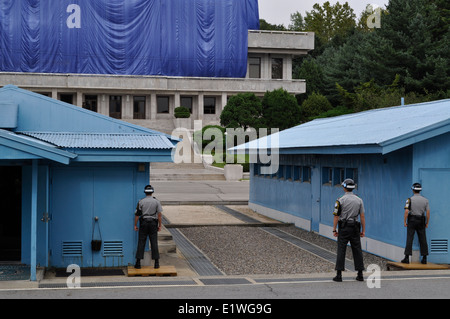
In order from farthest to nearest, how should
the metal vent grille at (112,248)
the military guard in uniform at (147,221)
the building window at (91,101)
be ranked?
the building window at (91,101) < the metal vent grille at (112,248) < the military guard in uniform at (147,221)

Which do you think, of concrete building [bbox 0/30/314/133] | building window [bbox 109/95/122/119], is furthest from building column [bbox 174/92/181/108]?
building window [bbox 109/95/122/119]

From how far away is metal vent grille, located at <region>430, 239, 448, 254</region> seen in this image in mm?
13703

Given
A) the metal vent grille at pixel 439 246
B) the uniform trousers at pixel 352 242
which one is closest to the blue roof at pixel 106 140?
the uniform trousers at pixel 352 242

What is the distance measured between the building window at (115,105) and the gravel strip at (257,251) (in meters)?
51.3

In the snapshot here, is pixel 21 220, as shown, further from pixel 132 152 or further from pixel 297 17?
pixel 297 17

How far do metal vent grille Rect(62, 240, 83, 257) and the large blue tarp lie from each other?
5447 cm

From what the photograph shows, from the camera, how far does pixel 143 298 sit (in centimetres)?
966

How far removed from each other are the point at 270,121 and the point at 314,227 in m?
35.9

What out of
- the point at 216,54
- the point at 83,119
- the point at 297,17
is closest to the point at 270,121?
the point at 216,54

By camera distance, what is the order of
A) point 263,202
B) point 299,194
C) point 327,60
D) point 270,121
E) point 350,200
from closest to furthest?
point 350,200 < point 299,194 < point 263,202 < point 270,121 < point 327,60

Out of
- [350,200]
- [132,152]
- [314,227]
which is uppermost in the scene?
[132,152]

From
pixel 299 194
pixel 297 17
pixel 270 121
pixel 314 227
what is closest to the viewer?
pixel 314 227

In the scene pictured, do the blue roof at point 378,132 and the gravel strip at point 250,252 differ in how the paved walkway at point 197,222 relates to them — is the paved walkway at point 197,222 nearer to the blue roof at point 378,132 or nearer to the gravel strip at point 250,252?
the gravel strip at point 250,252

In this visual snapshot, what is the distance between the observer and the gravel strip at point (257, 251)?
44.8 feet
